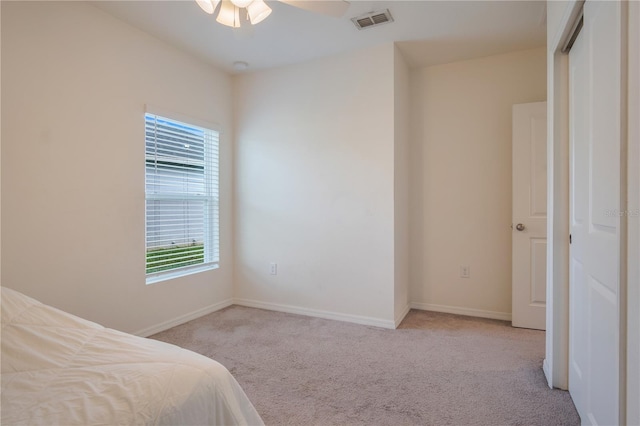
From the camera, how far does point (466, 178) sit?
3.25 meters

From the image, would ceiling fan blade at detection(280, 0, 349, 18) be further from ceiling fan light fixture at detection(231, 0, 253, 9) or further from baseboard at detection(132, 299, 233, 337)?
baseboard at detection(132, 299, 233, 337)

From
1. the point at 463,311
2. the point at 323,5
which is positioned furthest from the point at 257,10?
the point at 463,311

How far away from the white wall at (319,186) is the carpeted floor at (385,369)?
360 millimetres

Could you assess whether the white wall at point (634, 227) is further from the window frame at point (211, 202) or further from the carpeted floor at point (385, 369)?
the window frame at point (211, 202)

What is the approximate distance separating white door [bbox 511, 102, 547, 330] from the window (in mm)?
2923

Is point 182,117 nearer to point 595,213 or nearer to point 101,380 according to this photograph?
point 101,380

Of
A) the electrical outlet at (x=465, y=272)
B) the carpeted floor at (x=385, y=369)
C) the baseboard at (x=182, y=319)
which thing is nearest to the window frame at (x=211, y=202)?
the baseboard at (x=182, y=319)

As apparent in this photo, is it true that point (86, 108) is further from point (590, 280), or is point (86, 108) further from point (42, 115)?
point (590, 280)

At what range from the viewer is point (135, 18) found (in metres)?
2.51

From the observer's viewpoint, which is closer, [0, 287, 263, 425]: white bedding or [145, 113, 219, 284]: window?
[0, 287, 263, 425]: white bedding

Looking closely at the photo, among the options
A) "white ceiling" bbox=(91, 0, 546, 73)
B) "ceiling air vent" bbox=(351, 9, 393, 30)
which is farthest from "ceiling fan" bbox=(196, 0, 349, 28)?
"ceiling air vent" bbox=(351, 9, 393, 30)

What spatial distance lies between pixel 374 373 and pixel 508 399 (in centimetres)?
75

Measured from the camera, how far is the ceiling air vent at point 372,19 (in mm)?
2451

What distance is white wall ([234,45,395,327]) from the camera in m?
2.97
